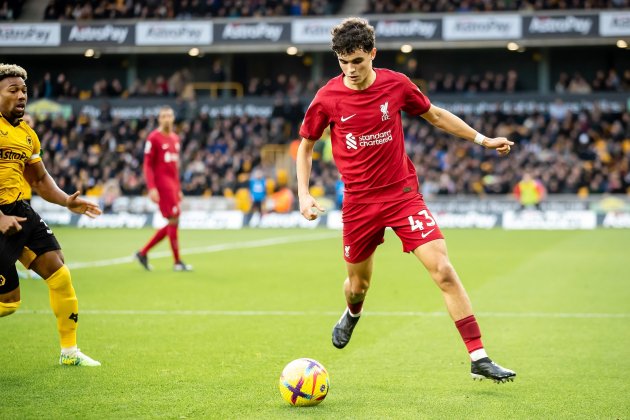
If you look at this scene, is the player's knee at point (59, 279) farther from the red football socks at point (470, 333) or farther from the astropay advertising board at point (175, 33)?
the astropay advertising board at point (175, 33)

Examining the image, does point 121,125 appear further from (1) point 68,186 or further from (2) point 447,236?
(2) point 447,236

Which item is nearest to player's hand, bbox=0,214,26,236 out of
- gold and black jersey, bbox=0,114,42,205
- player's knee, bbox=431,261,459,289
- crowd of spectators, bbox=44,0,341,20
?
gold and black jersey, bbox=0,114,42,205

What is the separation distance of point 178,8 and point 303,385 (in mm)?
37703

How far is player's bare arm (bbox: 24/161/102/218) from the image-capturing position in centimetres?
727

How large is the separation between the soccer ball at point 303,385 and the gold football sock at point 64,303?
2.06 m

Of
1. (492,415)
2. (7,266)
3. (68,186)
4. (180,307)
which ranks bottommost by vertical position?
(68,186)

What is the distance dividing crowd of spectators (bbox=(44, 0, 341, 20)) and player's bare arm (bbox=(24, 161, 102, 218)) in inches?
1323

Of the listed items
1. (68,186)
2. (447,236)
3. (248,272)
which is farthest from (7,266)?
(68,186)

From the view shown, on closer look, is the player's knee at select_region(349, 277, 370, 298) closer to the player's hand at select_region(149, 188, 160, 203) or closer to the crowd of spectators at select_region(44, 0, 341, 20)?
the player's hand at select_region(149, 188, 160, 203)

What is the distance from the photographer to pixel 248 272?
15555mm

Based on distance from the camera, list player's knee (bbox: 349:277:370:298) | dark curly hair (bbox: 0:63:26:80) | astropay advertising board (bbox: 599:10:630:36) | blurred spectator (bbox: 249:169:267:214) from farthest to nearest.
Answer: astropay advertising board (bbox: 599:10:630:36)
blurred spectator (bbox: 249:169:267:214)
player's knee (bbox: 349:277:370:298)
dark curly hair (bbox: 0:63:26:80)

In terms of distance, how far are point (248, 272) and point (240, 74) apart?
1144 inches

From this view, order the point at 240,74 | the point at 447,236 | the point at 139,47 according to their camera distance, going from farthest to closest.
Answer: the point at 240,74 < the point at 139,47 < the point at 447,236

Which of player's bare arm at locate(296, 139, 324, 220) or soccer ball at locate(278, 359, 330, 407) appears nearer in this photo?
soccer ball at locate(278, 359, 330, 407)
